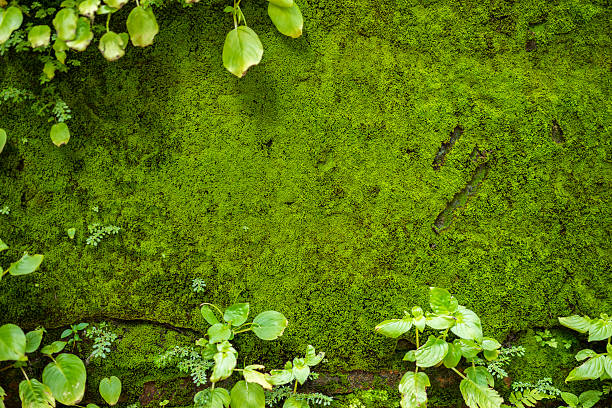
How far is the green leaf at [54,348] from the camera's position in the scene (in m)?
2.07

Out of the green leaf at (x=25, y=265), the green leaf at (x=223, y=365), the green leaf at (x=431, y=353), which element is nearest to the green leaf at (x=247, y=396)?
the green leaf at (x=223, y=365)

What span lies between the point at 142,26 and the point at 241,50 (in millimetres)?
492

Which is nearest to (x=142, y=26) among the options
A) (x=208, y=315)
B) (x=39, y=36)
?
(x=39, y=36)

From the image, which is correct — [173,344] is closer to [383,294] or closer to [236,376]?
[236,376]

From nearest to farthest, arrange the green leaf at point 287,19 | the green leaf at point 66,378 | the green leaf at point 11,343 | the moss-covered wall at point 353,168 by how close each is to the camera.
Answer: the green leaf at point 11,343, the green leaf at point 66,378, the green leaf at point 287,19, the moss-covered wall at point 353,168

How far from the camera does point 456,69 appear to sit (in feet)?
7.22

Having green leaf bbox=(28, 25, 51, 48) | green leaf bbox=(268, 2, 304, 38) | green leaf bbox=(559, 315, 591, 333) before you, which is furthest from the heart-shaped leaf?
green leaf bbox=(559, 315, 591, 333)

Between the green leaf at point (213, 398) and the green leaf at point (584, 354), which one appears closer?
the green leaf at point (213, 398)

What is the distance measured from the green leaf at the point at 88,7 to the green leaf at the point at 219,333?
1602 millimetres

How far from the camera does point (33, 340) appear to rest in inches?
80.4

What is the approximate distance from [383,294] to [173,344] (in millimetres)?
1151

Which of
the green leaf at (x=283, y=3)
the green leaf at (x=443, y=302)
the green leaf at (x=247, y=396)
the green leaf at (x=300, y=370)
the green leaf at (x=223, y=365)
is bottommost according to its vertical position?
the green leaf at (x=247, y=396)

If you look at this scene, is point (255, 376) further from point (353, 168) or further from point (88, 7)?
point (88, 7)

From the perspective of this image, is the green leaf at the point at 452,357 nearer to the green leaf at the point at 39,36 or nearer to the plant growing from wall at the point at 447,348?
the plant growing from wall at the point at 447,348
